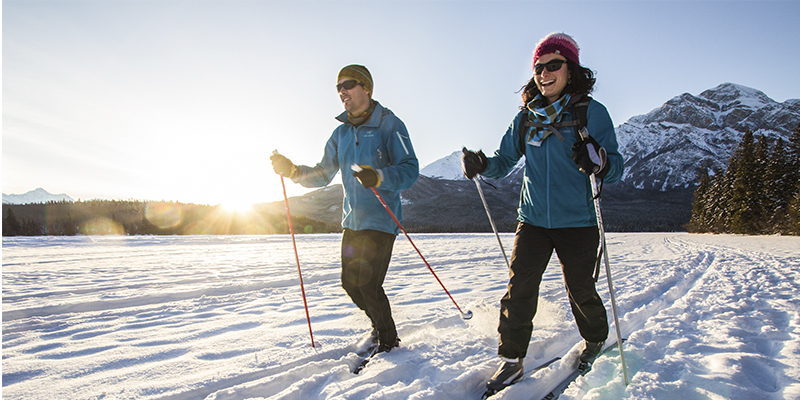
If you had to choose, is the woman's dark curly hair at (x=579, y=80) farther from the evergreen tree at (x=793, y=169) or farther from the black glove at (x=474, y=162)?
the evergreen tree at (x=793, y=169)

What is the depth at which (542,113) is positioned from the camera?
2055 mm

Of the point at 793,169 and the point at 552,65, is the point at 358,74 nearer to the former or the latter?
the point at 552,65

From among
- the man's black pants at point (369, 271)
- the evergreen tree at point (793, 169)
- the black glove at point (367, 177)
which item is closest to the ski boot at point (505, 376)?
the man's black pants at point (369, 271)

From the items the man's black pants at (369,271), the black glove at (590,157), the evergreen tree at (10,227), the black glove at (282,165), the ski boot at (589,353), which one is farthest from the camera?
the evergreen tree at (10,227)

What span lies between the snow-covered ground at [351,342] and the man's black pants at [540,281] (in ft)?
0.84

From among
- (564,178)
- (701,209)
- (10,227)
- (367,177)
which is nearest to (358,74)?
(367,177)

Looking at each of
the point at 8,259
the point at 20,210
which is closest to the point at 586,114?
the point at 8,259

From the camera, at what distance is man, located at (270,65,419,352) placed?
2.39m

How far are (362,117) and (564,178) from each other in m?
1.43

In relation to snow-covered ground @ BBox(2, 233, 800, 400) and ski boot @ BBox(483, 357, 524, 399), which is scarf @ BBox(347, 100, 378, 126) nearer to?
snow-covered ground @ BBox(2, 233, 800, 400)

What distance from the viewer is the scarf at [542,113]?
6.61ft

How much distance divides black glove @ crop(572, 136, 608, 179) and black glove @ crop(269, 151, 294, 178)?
2.00 meters

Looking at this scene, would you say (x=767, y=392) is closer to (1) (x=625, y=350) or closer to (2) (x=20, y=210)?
(1) (x=625, y=350)

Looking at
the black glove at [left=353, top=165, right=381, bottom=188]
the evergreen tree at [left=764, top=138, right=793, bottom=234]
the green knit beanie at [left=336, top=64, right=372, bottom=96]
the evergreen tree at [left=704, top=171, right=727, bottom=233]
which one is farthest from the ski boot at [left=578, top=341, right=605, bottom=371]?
the evergreen tree at [left=704, top=171, right=727, bottom=233]
